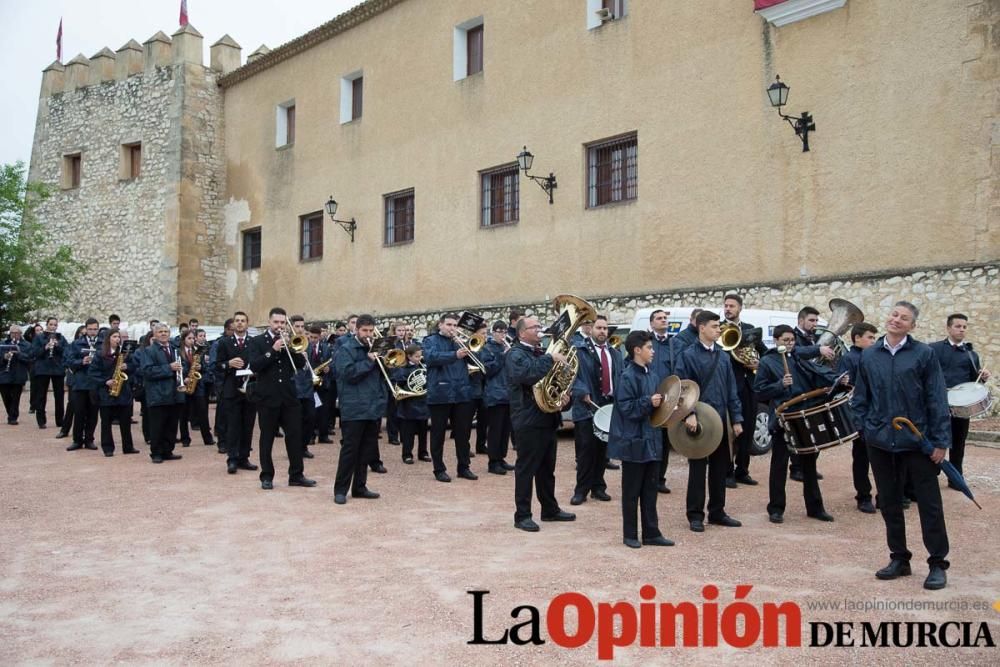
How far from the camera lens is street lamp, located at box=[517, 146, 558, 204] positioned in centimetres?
1925

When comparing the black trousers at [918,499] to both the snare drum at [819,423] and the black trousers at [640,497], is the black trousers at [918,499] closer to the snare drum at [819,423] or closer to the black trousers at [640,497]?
the snare drum at [819,423]

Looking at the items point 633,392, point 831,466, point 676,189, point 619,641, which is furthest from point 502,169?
point 619,641

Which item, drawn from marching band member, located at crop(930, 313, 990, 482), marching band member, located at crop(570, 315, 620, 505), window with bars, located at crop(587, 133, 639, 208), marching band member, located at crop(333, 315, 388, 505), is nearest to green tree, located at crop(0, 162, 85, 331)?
window with bars, located at crop(587, 133, 639, 208)

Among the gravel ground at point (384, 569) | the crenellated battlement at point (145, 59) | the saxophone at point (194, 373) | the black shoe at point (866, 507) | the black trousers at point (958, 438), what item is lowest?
the gravel ground at point (384, 569)

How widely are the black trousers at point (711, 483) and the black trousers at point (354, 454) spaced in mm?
3175

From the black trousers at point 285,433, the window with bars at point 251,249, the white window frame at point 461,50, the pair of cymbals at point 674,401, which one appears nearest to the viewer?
the pair of cymbals at point 674,401

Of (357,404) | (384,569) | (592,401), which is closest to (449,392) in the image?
(357,404)

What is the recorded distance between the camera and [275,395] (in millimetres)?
9844

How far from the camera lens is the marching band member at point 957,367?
905cm

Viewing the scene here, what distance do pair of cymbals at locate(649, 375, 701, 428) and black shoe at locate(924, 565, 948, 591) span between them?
2.03 meters

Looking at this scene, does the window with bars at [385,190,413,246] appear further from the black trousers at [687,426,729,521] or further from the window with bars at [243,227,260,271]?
the black trousers at [687,426,729,521]

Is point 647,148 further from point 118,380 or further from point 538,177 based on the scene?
point 118,380

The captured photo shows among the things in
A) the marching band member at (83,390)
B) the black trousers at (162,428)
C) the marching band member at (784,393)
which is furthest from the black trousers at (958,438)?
the marching band member at (83,390)

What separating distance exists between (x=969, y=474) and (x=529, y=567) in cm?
608
